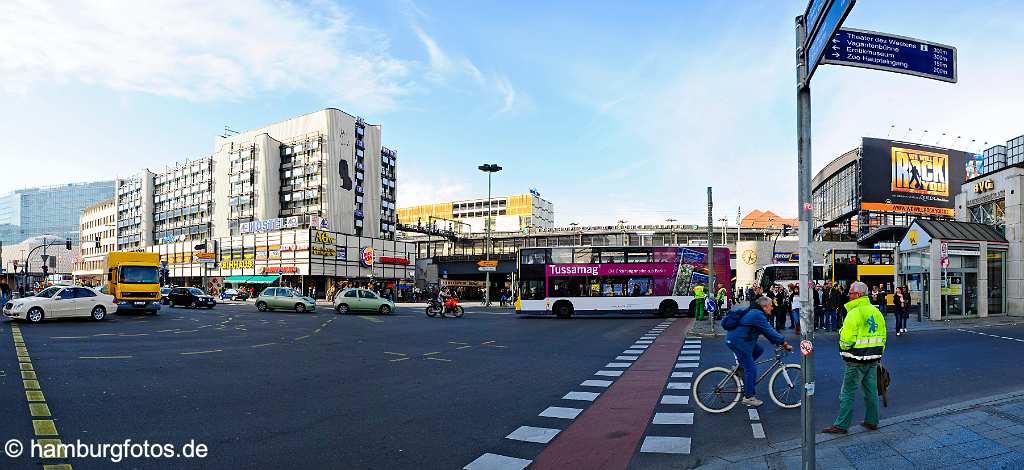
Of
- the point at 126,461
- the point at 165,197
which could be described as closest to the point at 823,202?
the point at 126,461

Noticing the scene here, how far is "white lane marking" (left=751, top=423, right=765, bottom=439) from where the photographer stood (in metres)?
7.34

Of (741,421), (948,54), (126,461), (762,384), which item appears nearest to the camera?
(948,54)

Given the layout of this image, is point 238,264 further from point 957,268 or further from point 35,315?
point 957,268

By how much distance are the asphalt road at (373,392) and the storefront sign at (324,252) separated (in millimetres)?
50274

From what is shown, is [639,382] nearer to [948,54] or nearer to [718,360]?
[718,360]

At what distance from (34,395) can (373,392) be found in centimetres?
477

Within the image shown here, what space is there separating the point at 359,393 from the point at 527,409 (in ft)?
9.32

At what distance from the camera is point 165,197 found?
331ft

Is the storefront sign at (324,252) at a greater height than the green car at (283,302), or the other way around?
the storefront sign at (324,252)

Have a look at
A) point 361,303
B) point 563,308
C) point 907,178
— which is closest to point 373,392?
point 563,308

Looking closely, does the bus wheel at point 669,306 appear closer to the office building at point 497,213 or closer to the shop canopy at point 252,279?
the shop canopy at point 252,279

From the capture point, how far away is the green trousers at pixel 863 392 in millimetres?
7031

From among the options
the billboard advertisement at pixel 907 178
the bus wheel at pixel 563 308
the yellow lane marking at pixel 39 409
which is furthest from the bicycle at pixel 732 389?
the billboard advertisement at pixel 907 178

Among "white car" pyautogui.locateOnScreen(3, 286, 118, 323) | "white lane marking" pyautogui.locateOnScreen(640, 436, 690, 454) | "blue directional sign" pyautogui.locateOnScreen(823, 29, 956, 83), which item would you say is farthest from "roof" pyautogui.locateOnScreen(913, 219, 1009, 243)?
"white car" pyautogui.locateOnScreen(3, 286, 118, 323)
